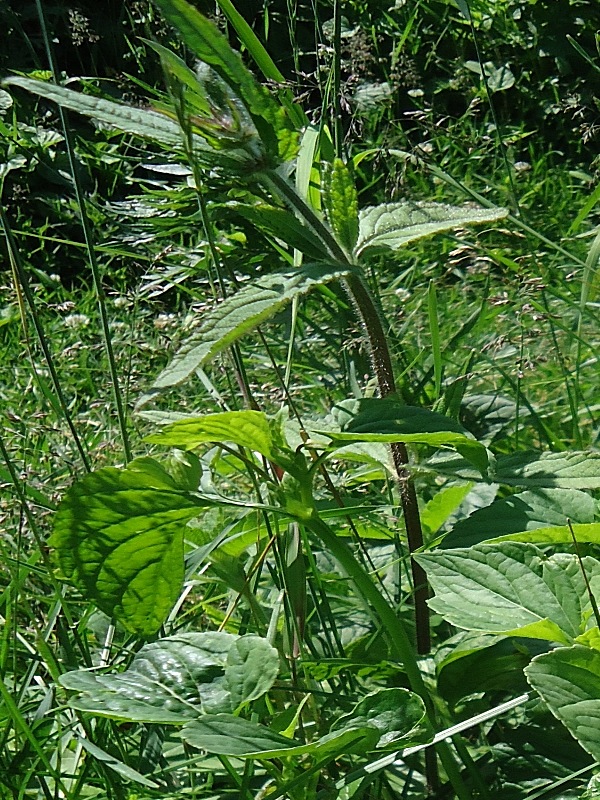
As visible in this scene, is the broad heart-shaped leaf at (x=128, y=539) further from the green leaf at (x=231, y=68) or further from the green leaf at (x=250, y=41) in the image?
the green leaf at (x=250, y=41)

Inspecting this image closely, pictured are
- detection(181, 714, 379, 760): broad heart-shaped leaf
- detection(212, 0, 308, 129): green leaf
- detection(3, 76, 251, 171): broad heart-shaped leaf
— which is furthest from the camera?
detection(212, 0, 308, 129): green leaf

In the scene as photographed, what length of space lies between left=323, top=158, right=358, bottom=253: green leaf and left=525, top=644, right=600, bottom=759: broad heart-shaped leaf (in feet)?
1.22

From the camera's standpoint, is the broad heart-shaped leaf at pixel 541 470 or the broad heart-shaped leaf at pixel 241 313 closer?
the broad heart-shaped leaf at pixel 241 313

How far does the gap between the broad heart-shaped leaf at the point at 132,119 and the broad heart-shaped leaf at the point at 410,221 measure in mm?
123

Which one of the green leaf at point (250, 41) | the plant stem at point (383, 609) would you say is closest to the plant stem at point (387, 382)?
the plant stem at point (383, 609)

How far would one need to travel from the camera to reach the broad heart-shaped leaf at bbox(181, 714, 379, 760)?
1.84ft

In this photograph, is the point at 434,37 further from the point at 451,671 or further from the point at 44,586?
the point at 451,671

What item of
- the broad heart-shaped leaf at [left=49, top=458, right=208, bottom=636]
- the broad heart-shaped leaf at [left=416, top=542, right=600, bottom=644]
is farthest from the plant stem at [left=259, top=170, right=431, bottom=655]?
the broad heart-shaped leaf at [left=49, top=458, right=208, bottom=636]

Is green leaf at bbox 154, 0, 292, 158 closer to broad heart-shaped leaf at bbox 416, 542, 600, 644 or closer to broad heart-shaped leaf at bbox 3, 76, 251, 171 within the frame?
broad heart-shaped leaf at bbox 3, 76, 251, 171

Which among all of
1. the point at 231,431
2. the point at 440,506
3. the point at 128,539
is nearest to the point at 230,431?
the point at 231,431

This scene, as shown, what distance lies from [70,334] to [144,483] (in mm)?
1865

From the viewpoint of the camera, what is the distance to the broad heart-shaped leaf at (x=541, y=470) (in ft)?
2.47

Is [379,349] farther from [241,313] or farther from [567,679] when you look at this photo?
[567,679]

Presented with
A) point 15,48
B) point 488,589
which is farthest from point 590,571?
point 15,48
